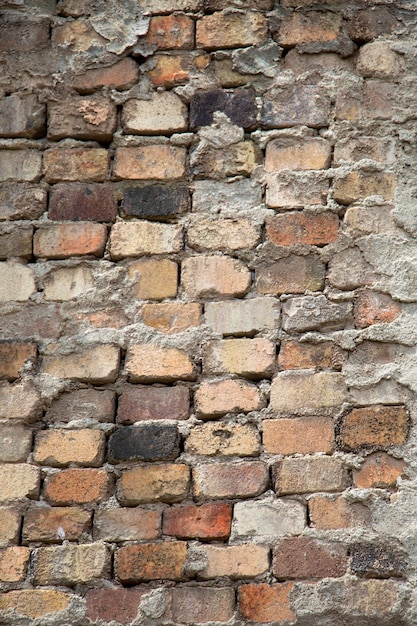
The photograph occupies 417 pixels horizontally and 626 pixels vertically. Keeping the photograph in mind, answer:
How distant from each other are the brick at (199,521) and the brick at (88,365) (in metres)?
0.36

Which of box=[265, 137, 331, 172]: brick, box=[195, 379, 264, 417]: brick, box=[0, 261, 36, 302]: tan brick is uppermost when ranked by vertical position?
box=[265, 137, 331, 172]: brick

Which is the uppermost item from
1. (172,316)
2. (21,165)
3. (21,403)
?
(21,165)

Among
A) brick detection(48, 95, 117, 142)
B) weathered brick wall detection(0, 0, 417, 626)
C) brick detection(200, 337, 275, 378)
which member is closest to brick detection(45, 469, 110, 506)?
weathered brick wall detection(0, 0, 417, 626)

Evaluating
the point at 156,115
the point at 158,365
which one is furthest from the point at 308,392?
the point at 156,115

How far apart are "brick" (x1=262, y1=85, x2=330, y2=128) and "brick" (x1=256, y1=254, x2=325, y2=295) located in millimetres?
352

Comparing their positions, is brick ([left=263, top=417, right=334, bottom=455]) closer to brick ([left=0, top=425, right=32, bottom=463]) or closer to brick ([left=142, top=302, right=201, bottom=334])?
brick ([left=142, top=302, right=201, bottom=334])

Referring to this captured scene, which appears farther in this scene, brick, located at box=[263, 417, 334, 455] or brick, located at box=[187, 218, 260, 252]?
brick, located at box=[187, 218, 260, 252]

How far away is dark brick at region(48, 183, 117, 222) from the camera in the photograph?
7.57 ft

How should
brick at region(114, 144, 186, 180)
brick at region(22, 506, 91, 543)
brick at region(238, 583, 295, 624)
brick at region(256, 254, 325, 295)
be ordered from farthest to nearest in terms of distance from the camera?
1. brick at region(114, 144, 186, 180)
2. brick at region(256, 254, 325, 295)
3. brick at region(22, 506, 91, 543)
4. brick at region(238, 583, 295, 624)

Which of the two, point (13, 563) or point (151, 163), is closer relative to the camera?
point (13, 563)

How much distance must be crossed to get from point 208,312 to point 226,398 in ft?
0.71

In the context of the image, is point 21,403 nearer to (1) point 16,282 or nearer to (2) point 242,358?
(1) point 16,282

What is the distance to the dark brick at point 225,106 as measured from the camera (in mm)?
2332

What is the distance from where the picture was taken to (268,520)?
207cm
